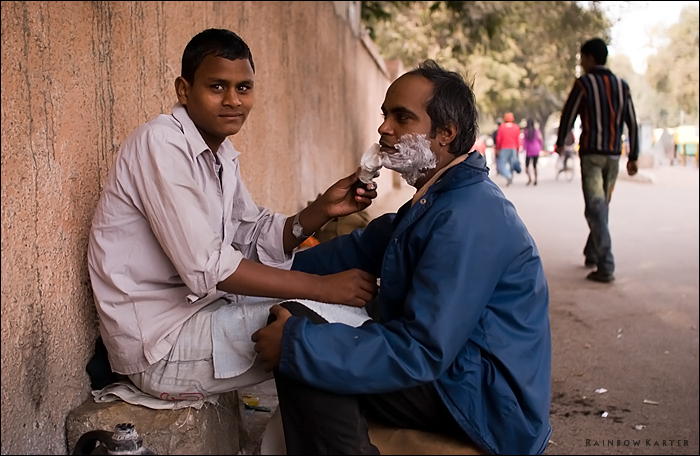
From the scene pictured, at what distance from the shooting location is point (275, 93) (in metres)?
5.36

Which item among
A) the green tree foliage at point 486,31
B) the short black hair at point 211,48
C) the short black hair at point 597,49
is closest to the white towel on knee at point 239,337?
the short black hair at point 211,48

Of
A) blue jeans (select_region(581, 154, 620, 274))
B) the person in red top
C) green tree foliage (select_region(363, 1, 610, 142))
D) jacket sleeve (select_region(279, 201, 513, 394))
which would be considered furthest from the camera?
the person in red top

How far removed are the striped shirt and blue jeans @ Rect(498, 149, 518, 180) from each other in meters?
10.1

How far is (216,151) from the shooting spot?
250 cm

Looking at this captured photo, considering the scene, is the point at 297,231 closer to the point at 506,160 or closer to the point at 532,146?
the point at 506,160

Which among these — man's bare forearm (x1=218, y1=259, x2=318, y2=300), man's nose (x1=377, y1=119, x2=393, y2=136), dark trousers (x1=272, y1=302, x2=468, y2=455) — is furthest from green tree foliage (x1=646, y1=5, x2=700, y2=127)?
dark trousers (x1=272, y1=302, x2=468, y2=455)

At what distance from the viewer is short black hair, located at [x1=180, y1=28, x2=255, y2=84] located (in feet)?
7.55

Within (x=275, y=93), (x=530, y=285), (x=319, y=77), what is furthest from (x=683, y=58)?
(x=530, y=285)

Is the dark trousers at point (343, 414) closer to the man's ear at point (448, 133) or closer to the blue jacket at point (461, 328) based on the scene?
the blue jacket at point (461, 328)

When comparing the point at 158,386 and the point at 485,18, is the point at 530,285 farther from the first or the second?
the point at 485,18

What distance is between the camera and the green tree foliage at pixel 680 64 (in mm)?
12281

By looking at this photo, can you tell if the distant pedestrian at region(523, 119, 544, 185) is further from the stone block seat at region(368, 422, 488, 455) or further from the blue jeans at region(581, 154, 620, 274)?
the stone block seat at region(368, 422, 488, 455)

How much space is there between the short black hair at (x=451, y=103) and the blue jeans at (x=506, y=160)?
1482 cm

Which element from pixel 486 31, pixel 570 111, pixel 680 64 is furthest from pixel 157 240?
pixel 680 64
